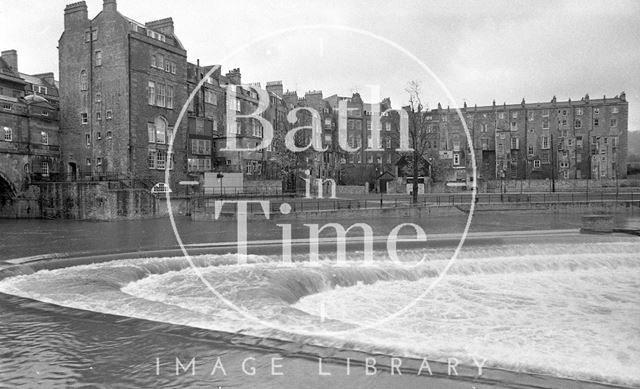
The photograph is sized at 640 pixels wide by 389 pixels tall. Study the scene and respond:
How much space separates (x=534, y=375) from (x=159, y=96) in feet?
151

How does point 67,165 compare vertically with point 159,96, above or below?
below

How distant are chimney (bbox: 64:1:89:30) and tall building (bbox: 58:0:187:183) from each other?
0.09 metres

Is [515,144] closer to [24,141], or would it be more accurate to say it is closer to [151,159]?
[151,159]

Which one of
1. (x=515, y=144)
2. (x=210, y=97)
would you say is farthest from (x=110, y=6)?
(x=515, y=144)

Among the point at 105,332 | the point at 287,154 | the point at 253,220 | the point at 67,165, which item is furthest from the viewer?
the point at 287,154

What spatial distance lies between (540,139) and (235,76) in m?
50.7

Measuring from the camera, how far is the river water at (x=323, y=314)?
788 cm

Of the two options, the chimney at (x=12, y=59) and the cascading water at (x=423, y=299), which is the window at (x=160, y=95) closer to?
the chimney at (x=12, y=59)

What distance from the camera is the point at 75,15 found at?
47.3m

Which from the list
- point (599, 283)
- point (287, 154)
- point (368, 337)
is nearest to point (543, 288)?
point (599, 283)

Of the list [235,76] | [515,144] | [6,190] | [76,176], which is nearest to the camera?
[6,190]

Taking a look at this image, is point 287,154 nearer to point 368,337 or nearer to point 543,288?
point 543,288

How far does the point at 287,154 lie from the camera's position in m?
53.2

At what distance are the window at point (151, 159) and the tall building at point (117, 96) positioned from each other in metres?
0.09
